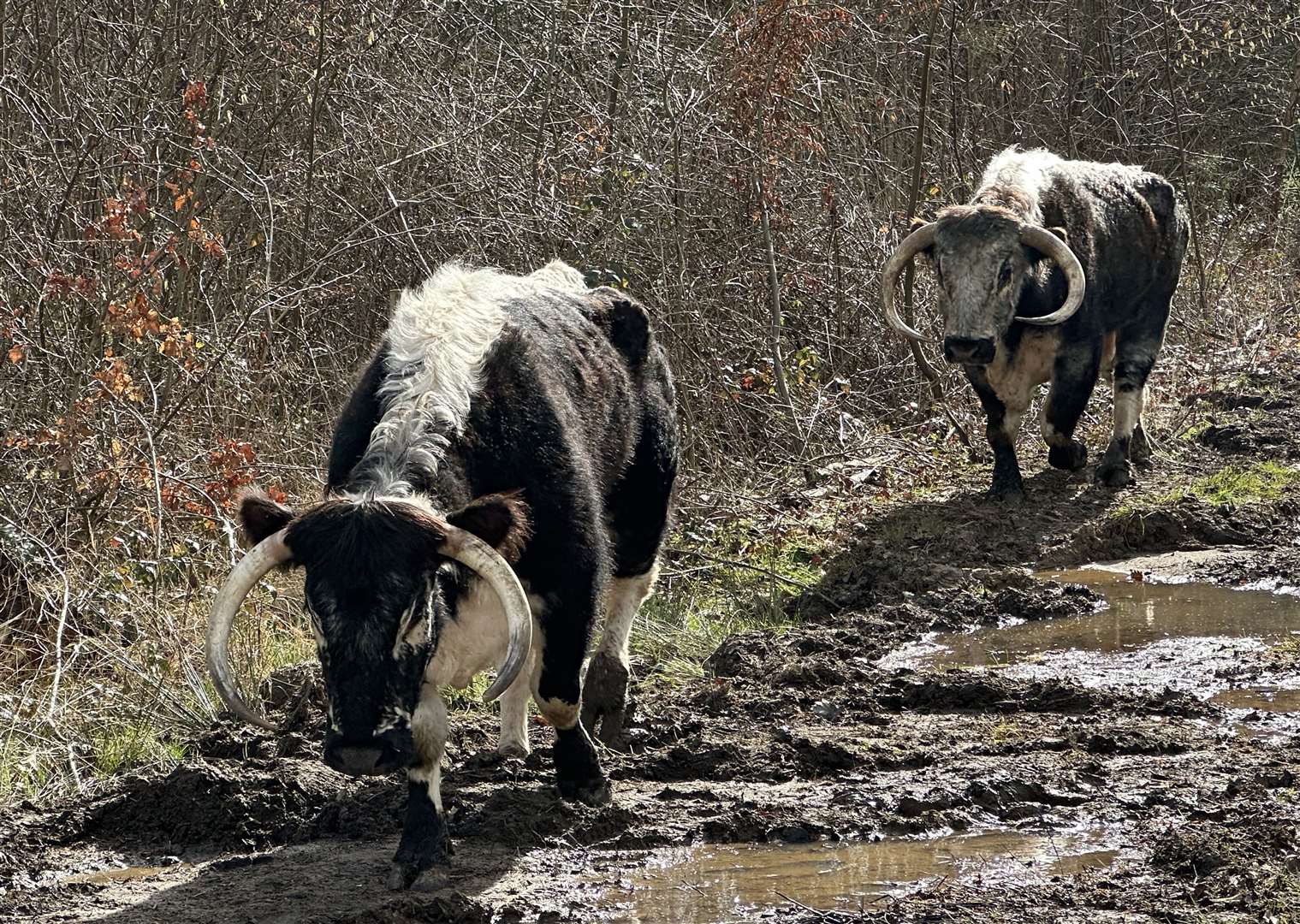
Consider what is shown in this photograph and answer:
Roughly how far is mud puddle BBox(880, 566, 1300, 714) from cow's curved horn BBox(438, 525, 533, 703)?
9.98ft

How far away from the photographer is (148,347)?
28.1 ft

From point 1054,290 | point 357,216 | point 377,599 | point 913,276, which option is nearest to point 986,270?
point 1054,290

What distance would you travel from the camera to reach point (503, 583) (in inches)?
177

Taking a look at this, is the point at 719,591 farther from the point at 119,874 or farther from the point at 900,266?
the point at 119,874

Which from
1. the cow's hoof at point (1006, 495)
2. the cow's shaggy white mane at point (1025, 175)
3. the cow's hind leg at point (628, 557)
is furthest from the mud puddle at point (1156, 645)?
the cow's shaggy white mane at point (1025, 175)

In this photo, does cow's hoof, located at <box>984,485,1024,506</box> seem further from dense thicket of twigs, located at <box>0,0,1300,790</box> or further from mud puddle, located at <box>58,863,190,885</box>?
mud puddle, located at <box>58,863,190,885</box>

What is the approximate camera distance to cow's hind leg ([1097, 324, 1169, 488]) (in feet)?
33.7

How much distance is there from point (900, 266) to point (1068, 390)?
120cm

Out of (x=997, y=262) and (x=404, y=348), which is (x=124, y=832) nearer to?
(x=404, y=348)

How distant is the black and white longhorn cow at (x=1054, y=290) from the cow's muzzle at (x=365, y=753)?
5.65 meters

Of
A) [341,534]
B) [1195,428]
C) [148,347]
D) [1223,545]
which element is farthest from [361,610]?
[1195,428]

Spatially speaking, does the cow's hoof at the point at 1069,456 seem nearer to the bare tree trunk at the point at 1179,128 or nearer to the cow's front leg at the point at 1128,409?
the cow's front leg at the point at 1128,409

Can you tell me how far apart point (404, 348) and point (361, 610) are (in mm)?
1152

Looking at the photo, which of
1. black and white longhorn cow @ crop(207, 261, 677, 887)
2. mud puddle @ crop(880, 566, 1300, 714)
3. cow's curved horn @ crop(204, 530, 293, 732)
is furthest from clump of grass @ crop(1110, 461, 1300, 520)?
cow's curved horn @ crop(204, 530, 293, 732)
